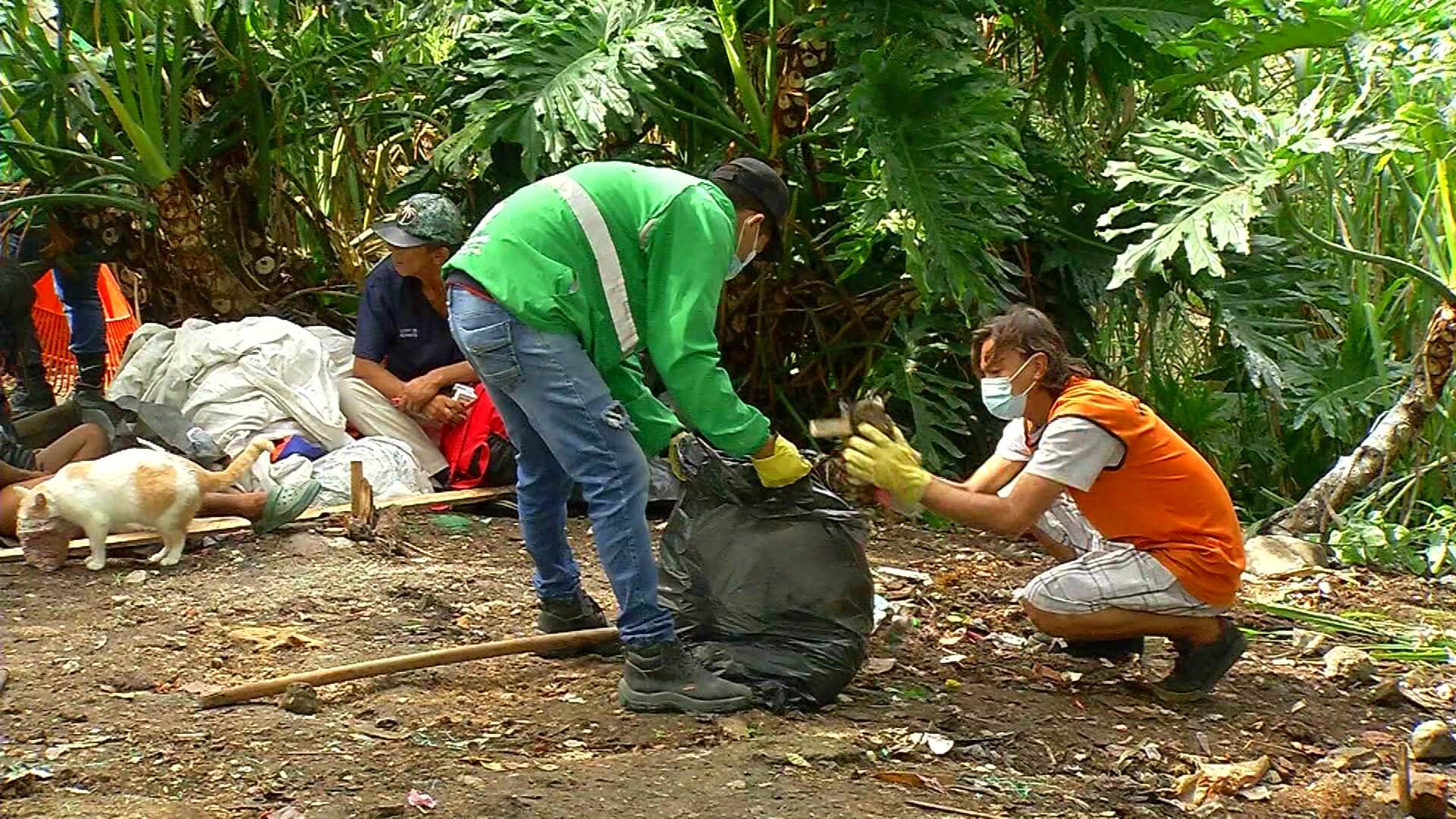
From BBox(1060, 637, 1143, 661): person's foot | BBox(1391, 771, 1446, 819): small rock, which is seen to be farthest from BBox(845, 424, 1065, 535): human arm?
BBox(1391, 771, 1446, 819): small rock

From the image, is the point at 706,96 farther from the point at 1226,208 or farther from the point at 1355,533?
the point at 1355,533

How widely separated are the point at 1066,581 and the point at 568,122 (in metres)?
2.47

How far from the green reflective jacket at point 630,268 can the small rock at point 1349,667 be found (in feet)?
6.16

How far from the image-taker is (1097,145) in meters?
6.82

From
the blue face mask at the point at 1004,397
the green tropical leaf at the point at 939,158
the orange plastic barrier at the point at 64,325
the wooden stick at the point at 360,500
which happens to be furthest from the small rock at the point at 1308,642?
the orange plastic barrier at the point at 64,325

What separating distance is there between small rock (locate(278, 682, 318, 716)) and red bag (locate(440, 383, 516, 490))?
2350mm

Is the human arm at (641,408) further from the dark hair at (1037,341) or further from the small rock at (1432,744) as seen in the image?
the small rock at (1432,744)

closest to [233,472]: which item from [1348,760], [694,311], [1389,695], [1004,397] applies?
[694,311]

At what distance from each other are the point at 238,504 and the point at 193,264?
2.11 metres

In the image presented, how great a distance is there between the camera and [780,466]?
10.9 ft

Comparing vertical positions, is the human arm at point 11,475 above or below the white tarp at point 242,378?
below

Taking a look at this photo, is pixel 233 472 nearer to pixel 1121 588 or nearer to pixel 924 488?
pixel 924 488

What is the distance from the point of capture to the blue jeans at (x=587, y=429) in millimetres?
3244

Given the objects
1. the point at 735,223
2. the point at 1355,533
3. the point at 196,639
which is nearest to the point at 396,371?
the point at 196,639
